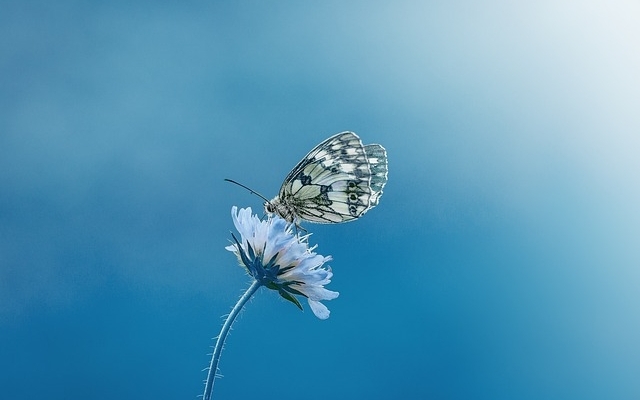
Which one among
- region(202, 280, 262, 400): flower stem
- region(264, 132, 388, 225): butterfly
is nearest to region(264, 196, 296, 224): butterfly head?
region(264, 132, 388, 225): butterfly

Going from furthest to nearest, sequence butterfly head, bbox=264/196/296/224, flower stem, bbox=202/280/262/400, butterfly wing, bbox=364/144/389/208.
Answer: butterfly wing, bbox=364/144/389/208 → butterfly head, bbox=264/196/296/224 → flower stem, bbox=202/280/262/400

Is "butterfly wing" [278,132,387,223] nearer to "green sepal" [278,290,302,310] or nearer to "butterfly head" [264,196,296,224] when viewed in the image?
"butterfly head" [264,196,296,224]

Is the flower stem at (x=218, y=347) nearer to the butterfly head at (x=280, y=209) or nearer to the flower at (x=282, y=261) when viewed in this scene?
the flower at (x=282, y=261)

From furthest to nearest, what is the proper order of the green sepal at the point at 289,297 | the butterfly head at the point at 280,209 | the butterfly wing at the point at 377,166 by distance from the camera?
the butterfly wing at the point at 377,166
the butterfly head at the point at 280,209
the green sepal at the point at 289,297

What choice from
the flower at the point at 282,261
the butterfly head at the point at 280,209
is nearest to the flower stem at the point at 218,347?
the flower at the point at 282,261

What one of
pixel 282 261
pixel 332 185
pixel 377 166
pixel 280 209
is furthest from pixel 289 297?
pixel 377 166

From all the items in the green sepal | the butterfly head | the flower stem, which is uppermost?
the butterfly head

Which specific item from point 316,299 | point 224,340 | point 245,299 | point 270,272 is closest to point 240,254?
point 270,272

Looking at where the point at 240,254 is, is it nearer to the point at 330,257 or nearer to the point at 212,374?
the point at 330,257
